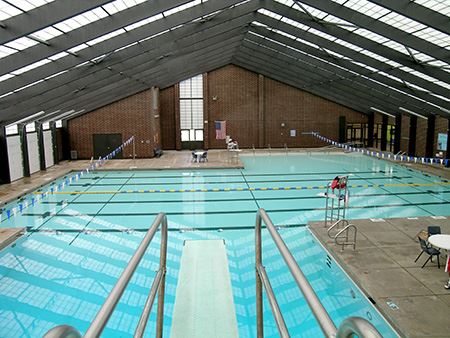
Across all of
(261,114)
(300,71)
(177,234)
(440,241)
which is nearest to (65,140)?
(261,114)

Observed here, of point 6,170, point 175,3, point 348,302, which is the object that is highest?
point 175,3

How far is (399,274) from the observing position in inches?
303

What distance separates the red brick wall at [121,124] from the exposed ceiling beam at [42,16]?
1895 cm

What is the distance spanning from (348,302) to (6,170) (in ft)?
53.1

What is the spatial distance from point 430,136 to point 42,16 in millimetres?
21607

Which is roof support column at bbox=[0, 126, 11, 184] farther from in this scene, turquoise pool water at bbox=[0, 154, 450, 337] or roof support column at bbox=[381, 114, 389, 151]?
roof support column at bbox=[381, 114, 389, 151]

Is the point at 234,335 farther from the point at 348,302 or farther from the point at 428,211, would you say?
the point at 428,211

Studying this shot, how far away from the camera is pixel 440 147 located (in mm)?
22359

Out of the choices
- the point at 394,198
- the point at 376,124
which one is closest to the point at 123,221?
the point at 394,198

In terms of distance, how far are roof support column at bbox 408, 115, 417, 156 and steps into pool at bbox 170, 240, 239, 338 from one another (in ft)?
63.9

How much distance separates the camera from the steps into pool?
598 centimetres

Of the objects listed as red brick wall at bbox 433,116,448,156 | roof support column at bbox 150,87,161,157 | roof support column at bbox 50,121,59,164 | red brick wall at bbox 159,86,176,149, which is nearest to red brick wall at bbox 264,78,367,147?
red brick wall at bbox 159,86,176,149

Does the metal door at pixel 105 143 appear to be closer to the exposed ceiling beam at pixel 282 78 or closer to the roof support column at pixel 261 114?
the exposed ceiling beam at pixel 282 78

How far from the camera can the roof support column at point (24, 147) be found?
19.3 metres
